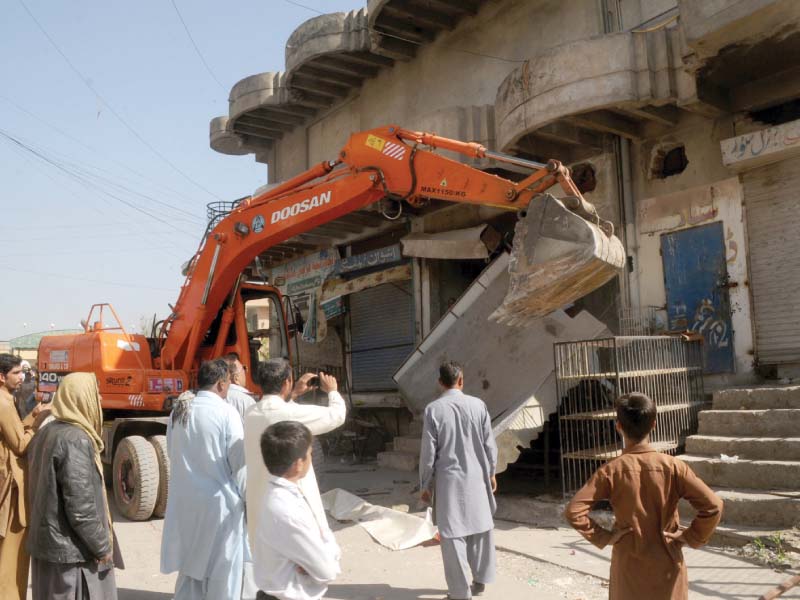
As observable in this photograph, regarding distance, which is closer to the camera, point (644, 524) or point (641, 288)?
point (644, 524)

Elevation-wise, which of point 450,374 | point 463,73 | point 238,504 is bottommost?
point 238,504

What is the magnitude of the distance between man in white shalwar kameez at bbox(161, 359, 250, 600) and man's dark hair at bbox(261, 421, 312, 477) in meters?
1.16

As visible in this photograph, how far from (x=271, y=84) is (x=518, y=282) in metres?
10.8

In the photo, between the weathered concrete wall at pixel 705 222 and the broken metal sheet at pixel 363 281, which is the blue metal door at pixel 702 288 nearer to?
the weathered concrete wall at pixel 705 222

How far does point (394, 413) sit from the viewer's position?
13461mm

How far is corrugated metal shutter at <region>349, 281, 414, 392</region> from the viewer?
1345cm

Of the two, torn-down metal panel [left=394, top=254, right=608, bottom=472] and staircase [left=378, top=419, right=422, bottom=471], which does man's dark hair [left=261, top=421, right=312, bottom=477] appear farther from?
staircase [left=378, top=419, right=422, bottom=471]

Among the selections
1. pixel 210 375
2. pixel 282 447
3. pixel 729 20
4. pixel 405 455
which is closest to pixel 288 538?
pixel 282 447

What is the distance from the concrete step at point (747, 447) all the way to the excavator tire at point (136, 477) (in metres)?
5.65

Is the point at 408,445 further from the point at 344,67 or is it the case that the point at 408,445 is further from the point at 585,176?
the point at 344,67

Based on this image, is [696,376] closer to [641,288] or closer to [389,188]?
[641,288]

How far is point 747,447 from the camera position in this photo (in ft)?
20.5

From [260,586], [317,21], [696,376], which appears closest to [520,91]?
[696,376]

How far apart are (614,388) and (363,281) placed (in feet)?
24.7
